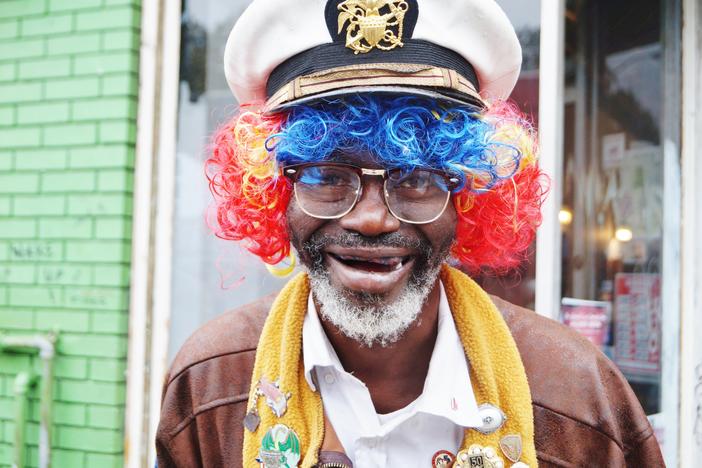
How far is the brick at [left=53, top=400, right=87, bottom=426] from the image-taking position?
3.17m

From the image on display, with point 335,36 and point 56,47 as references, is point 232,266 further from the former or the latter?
point 335,36

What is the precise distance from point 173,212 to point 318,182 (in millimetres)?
1890

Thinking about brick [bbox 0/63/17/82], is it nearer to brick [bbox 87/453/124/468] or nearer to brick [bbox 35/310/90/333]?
brick [bbox 35/310/90/333]

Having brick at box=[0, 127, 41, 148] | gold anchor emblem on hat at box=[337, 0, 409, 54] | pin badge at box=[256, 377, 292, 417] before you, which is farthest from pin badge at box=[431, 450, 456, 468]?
brick at box=[0, 127, 41, 148]

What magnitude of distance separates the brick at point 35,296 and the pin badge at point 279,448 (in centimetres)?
198

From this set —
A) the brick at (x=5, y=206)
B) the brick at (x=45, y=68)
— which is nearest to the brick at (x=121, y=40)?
the brick at (x=45, y=68)

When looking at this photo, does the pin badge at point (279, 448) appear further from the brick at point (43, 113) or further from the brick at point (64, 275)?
the brick at point (43, 113)

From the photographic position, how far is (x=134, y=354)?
10.4 feet

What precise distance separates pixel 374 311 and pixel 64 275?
2.20 metres

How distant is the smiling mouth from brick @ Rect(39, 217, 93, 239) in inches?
78.8

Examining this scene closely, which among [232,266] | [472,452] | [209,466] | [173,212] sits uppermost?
[173,212]

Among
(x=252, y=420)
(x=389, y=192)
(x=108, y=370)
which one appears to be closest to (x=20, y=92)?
(x=108, y=370)

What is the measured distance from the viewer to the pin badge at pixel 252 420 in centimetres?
177

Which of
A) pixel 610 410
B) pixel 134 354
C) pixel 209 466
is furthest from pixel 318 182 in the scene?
pixel 134 354
